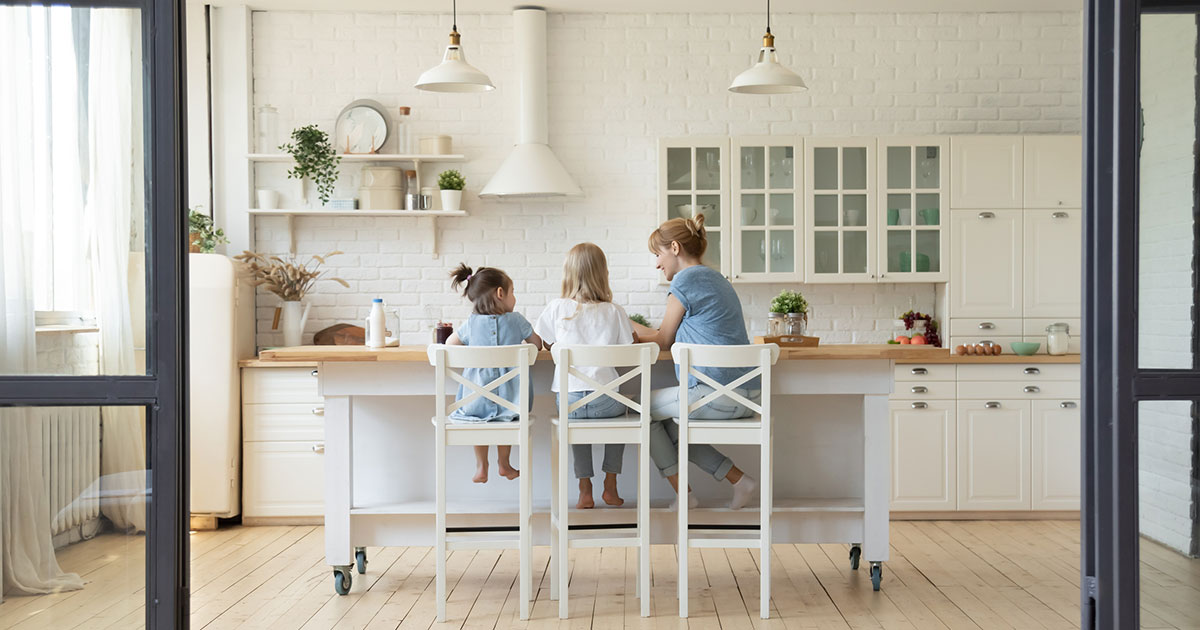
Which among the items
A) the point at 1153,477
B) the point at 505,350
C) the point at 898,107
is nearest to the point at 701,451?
the point at 505,350

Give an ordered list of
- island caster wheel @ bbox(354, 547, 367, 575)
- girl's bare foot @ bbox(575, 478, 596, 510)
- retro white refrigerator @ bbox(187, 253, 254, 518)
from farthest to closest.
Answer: retro white refrigerator @ bbox(187, 253, 254, 518)
island caster wheel @ bbox(354, 547, 367, 575)
girl's bare foot @ bbox(575, 478, 596, 510)

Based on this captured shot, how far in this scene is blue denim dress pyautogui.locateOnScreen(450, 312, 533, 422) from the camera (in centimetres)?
388

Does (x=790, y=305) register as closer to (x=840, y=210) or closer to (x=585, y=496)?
(x=585, y=496)

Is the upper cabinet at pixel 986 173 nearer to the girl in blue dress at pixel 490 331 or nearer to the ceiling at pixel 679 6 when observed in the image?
the ceiling at pixel 679 6

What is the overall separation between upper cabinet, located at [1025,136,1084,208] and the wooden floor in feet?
6.12

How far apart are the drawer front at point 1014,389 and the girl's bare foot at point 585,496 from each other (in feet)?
8.00

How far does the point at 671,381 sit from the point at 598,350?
0.71 meters

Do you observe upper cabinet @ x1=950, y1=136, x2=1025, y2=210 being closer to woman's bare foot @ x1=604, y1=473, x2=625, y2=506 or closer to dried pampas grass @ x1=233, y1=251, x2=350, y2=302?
woman's bare foot @ x1=604, y1=473, x2=625, y2=506

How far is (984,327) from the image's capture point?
5691 millimetres

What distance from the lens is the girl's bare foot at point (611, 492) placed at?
4.06 meters

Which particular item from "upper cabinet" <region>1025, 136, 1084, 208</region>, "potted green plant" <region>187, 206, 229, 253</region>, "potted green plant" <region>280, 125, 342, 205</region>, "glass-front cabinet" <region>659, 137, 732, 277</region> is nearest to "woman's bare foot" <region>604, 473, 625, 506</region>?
"glass-front cabinet" <region>659, 137, 732, 277</region>

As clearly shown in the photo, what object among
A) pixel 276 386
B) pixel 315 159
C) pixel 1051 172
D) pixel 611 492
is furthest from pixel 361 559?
pixel 1051 172

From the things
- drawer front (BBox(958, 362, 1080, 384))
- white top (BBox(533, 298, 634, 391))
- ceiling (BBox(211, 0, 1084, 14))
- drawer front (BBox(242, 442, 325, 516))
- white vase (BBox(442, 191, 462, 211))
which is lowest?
drawer front (BBox(242, 442, 325, 516))

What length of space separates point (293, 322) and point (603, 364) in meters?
2.79
